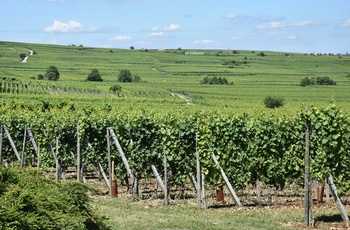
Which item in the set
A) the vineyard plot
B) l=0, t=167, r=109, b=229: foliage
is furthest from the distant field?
l=0, t=167, r=109, b=229: foliage

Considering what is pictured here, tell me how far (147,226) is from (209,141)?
5.19 m

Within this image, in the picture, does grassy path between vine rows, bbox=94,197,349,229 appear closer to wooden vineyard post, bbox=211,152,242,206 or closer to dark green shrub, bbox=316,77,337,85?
wooden vineyard post, bbox=211,152,242,206

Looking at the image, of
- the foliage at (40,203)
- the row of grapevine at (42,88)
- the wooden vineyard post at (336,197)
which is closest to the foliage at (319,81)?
the row of grapevine at (42,88)

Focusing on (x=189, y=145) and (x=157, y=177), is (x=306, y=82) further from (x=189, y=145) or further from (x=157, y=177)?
(x=189, y=145)

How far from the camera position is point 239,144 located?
19062 mm

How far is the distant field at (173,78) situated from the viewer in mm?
71875

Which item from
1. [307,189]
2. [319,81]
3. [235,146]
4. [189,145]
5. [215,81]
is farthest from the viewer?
[319,81]

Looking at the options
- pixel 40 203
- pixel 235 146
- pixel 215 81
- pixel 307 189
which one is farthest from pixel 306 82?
pixel 40 203

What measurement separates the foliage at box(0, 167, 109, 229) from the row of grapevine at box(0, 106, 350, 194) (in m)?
8.39

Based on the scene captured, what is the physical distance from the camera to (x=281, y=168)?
745 inches

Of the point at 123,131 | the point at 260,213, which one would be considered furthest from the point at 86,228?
the point at 123,131

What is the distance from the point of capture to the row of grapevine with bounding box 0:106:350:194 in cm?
1546

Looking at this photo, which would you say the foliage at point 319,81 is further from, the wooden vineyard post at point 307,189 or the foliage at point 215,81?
the wooden vineyard post at point 307,189

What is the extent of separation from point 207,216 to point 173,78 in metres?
108
